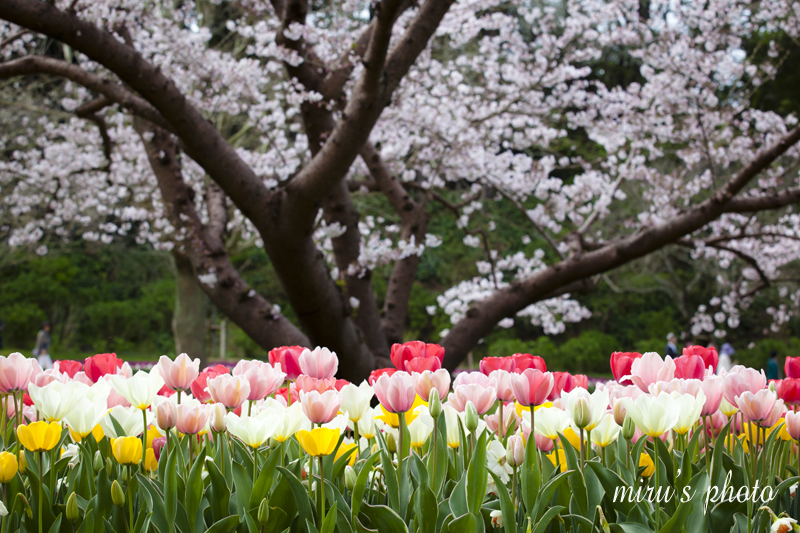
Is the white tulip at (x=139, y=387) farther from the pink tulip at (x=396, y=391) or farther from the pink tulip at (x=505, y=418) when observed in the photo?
the pink tulip at (x=505, y=418)

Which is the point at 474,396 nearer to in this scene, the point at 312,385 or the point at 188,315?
the point at 312,385

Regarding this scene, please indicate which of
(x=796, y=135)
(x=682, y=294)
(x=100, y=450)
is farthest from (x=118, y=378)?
(x=682, y=294)

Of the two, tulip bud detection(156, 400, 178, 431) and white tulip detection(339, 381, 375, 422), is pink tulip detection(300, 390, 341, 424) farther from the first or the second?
tulip bud detection(156, 400, 178, 431)

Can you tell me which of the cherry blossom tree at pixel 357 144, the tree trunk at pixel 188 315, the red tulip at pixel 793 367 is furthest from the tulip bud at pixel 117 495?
the tree trunk at pixel 188 315

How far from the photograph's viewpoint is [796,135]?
15.0ft

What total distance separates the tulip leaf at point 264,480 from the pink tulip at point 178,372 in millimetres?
303

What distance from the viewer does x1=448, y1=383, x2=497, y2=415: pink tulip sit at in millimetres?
1049

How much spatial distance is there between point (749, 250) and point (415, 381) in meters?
10.6

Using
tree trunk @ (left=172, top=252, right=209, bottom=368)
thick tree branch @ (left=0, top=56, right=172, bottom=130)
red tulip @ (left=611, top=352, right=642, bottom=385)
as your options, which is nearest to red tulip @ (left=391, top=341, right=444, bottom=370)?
red tulip @ (left=611, top=352, right=642, bottom=385)

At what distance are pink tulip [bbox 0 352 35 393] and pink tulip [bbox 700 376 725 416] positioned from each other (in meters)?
1.22

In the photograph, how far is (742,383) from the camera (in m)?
1.12

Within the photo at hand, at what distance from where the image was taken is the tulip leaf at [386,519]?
855 mm

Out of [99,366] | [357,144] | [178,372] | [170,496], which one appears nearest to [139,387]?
[178,372]

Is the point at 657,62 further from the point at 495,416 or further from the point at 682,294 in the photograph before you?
the point at 682,294
